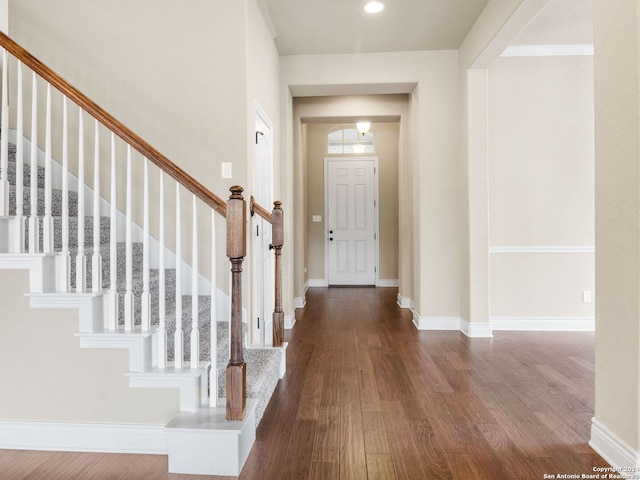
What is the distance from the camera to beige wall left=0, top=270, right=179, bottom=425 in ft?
6.76

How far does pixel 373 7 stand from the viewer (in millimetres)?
3605

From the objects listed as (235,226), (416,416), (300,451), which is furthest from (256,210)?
(416,416)

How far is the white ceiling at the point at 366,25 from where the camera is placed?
3602 mm

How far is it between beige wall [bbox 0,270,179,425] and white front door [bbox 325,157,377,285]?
19.6 ft

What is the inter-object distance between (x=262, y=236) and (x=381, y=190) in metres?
4.98

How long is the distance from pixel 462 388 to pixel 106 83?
351 centimetres

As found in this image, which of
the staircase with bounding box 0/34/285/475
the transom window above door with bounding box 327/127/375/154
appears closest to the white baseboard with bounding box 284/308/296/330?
the staircase with bounding box 0/34/285/475

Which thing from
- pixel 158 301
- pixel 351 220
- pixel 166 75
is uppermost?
pixel 166 75

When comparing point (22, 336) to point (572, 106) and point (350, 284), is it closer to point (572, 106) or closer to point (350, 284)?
point (572, 106)

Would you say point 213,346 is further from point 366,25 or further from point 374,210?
point 374,210

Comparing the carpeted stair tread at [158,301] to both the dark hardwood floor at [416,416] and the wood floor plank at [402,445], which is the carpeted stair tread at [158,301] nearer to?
the dark hardwood floor at [416,416]

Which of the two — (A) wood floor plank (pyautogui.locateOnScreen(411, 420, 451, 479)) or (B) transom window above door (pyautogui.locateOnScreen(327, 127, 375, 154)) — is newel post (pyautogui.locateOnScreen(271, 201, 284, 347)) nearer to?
(A) wood floor plank (pyautogui.locateOnScreen(411, 420, 451, 479))

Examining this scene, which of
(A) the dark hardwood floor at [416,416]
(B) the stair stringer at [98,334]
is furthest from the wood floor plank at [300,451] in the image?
(B) the stair stringer at [98,334]

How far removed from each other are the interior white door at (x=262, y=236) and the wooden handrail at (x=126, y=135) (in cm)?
103
